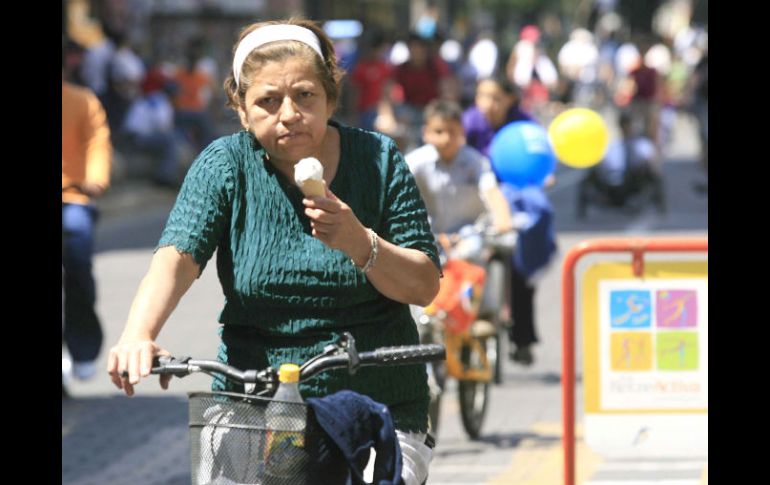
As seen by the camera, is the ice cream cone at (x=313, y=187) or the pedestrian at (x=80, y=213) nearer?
the ice cream cone at (x=313, y=187)

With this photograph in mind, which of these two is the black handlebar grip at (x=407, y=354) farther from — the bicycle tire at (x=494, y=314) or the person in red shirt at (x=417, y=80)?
the person in red shirt at (x=417, y=80)

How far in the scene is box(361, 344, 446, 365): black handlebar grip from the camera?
360 cm

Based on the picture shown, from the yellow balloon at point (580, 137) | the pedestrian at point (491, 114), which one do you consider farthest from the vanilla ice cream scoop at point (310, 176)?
the pedestrian at point (491, 114)

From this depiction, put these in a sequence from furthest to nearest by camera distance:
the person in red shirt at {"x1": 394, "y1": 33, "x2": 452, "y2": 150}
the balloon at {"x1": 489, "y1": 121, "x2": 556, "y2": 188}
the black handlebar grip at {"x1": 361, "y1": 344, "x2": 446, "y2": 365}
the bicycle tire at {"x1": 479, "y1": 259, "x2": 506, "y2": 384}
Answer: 1. the person in red shirt at {"x1": 394, "y1": 33, "x2": 452, "y2": 150}
2. the balloon at {"x1": 489, "y1": 121, "x2": 556, "y2": 188}
3. the bicycle tire at {"x1": 479, "y1": 259, "x2": 506, "y2": 384}
4. the black handlebar grip at {"x1": 361, "y1": 344, "x2": 446, "y2": 365}

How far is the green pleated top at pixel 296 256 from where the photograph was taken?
3.79m

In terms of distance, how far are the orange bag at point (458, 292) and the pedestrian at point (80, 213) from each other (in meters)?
2.02

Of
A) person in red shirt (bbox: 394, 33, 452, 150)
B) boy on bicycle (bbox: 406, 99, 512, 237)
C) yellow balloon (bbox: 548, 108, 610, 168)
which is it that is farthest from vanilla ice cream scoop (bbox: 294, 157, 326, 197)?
person in red shirt (bbox: 394, 33, 452, 150)

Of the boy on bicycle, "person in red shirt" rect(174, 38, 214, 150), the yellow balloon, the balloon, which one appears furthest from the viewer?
"person in red shirt" rect(174, 38, 214, 150)

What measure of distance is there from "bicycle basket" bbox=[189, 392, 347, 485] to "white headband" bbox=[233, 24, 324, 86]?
2.63 ft

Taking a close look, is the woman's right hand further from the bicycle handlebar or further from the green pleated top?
the green pleated top

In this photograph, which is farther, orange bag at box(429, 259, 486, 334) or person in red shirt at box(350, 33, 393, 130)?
person in red shirt at box(350, 33, 393, 130)

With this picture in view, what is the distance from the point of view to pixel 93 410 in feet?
32.0

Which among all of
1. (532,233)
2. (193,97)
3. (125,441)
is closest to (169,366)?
(125,441)

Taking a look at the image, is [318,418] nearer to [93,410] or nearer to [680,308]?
[680,308]
